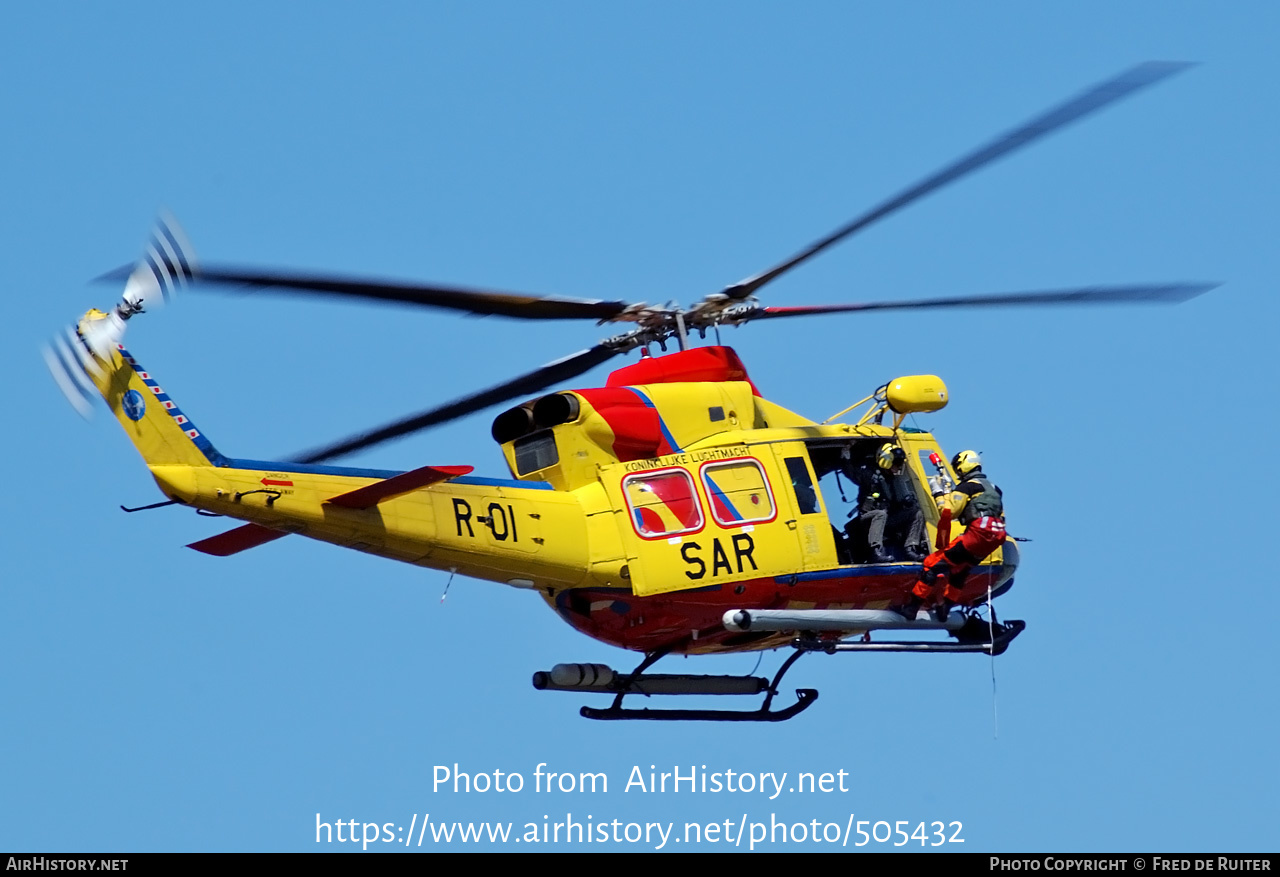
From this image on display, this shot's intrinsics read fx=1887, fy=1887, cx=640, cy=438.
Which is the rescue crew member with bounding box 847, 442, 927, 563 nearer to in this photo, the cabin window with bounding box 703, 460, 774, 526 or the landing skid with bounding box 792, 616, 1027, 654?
the landing skid with bounding box 792, 616, 1027, 654

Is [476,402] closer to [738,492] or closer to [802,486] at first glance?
[738,492]

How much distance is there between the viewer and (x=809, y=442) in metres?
18.3

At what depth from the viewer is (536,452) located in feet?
57.4

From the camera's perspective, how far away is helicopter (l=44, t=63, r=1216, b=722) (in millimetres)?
15164


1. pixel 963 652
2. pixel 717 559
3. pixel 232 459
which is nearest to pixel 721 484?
pixel 717 559

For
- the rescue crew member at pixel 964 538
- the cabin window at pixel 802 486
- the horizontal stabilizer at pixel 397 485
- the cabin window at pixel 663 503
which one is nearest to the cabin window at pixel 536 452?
the cabin window at pixel 663 503

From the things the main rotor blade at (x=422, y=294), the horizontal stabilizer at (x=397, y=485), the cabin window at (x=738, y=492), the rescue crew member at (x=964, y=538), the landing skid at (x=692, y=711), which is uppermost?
the main rotor blade at (x=422, y=294)

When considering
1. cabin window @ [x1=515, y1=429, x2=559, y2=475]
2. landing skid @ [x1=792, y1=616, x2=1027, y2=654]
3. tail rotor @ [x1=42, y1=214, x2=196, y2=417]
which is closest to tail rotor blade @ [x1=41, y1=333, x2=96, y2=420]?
tail rotor @ [x1=42, y1=214, x2=196, y2=417]

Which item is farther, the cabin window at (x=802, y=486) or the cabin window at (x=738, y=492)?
the cabin window at (x=802, y=486)

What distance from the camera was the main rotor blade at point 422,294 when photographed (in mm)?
14180

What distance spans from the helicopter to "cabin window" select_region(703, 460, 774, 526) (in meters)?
0.02

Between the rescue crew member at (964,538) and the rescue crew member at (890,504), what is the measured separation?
0.26 metres

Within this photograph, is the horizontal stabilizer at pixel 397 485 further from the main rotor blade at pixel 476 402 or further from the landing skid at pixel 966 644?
the landing skid at pixel 966 644

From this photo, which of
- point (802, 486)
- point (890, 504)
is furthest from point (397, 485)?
point (890, 504)
